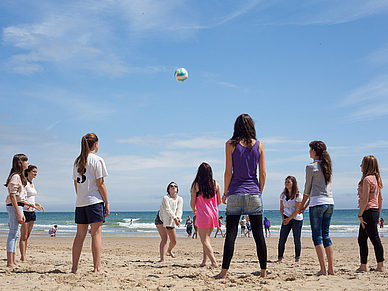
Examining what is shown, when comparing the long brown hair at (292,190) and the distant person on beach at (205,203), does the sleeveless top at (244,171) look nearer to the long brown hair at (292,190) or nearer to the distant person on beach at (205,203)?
the distant person on beach at (205,203)

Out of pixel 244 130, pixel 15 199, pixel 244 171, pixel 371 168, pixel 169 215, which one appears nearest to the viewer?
pixel 244 171

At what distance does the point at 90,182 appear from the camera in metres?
4.93

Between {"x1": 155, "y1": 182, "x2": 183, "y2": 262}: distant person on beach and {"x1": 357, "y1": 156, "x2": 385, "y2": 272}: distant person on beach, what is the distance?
3355mm

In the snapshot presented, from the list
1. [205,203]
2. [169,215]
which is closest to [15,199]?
[169,215]

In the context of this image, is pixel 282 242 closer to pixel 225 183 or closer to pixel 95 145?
pixel 225 183

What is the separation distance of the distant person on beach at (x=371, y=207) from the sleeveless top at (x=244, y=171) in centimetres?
215

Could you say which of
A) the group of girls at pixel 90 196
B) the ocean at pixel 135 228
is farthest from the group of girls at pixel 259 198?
the ocean at pixel 135 228

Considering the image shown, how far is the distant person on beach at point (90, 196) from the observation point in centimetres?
489

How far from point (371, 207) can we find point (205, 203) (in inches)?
106

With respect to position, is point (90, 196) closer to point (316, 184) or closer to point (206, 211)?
point (206, 211)

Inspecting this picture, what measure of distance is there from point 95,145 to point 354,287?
12.9ft

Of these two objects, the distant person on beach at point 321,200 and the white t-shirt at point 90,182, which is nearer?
the white t-shirt at point 90,182

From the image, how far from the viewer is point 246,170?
459cm

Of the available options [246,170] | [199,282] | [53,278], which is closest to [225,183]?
[246,170]
